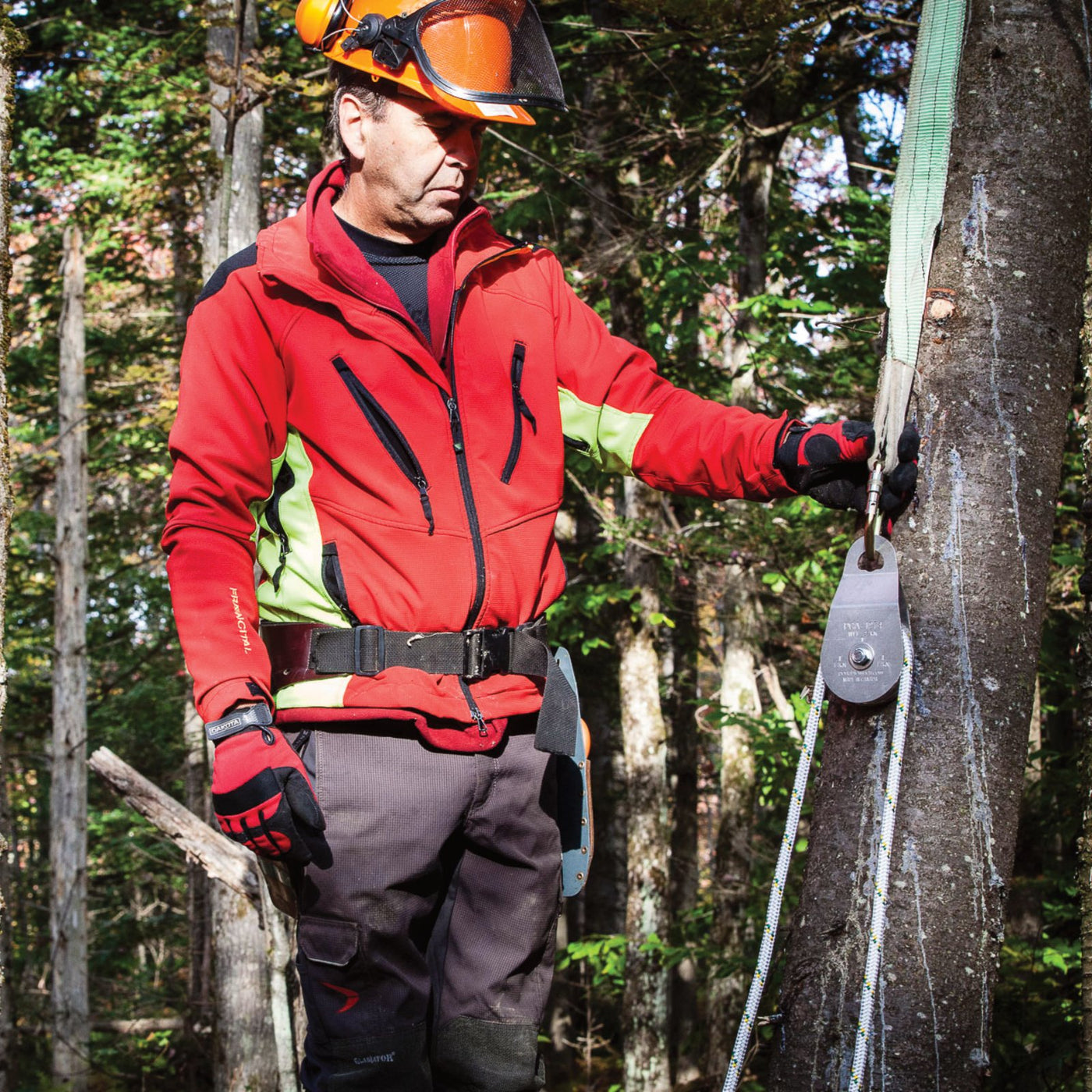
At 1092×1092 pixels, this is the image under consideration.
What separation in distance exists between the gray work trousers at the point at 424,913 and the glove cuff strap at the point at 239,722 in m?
0.19

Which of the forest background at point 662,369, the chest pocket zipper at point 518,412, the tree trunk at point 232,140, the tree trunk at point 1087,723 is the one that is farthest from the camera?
the forest background at point 662,369

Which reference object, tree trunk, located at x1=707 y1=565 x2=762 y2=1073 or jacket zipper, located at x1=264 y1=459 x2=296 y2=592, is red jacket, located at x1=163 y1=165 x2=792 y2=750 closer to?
jacket zipper, located at x1=264 y1=459 x2=296 y2=592

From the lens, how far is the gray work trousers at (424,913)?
2291 mm

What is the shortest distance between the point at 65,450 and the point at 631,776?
8077mm

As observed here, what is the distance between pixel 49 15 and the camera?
519 inches

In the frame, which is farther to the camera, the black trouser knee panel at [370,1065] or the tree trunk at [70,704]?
the tree trunk at [70,704]

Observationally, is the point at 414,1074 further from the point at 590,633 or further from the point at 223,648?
the point at 590,633

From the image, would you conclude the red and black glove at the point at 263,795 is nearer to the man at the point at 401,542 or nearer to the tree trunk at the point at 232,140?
the man at the point at 401,542

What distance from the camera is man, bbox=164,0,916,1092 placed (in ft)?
7.52

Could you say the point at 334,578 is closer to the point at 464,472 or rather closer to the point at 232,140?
the point at 464,472

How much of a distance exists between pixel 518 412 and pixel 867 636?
0.96 metres

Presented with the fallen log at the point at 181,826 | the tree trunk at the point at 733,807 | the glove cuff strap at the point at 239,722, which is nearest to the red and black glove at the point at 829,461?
the glove cuff strap at the point at 239,722

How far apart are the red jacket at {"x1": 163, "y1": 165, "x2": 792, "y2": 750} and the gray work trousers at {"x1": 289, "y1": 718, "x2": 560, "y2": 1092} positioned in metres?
0.10

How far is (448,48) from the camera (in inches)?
95.4
